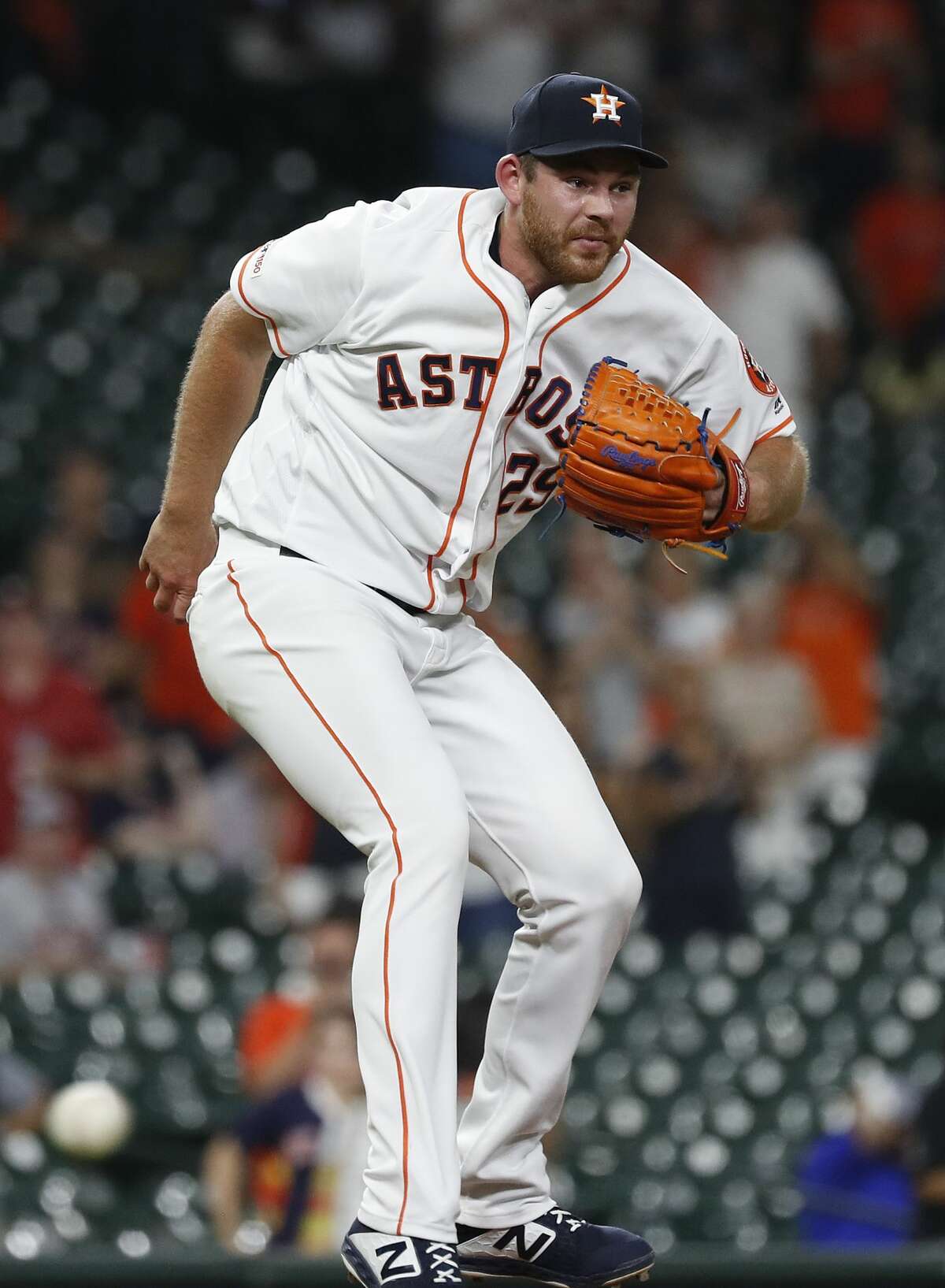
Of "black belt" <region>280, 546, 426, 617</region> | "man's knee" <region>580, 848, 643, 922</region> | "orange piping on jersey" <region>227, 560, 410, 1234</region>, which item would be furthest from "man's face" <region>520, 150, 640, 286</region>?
"man's knee" <region>580, 848, 643, 922</region>

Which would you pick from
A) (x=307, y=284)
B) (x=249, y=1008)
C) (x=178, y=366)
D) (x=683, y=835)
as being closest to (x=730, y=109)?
(x=178, y=366)

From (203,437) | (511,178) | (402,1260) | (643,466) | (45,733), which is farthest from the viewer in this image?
(45,733)

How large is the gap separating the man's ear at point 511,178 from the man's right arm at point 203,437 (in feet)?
1.31

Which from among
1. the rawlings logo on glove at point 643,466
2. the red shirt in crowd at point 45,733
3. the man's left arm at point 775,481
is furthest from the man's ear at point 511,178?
the red shirt in crowd at point 45,733

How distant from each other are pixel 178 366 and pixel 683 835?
3017 mm

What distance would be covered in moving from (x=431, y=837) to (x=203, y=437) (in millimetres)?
733

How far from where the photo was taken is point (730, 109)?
9664 mm

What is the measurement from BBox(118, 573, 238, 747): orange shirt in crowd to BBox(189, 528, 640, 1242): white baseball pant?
3.62 meters

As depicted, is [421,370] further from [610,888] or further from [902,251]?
[902,251]

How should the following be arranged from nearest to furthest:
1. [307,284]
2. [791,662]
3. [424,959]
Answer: [424,959]
[307,284]
[791,662]

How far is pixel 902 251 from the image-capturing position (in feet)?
31.2

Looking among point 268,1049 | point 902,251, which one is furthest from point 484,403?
point 902,251

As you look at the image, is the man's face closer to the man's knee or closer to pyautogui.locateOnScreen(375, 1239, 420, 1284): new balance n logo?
the man's knee

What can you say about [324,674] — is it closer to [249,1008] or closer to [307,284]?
[307,284]
